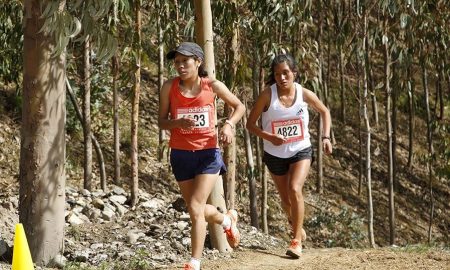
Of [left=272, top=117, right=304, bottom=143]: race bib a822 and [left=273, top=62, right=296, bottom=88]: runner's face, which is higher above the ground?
[left=273, top=62, right=296, bottom=88]: runner's face

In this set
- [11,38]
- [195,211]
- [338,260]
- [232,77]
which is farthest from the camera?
[11,38]

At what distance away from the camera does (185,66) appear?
7.06m

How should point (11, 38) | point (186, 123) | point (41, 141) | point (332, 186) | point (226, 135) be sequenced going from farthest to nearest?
1. point (332, 186)
2. point (11, 38)
3. point (41, 141)
4. point (226, 135)
5. point (186, 123)

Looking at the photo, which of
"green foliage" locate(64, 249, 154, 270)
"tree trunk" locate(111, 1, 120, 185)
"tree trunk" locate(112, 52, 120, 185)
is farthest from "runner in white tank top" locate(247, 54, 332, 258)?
"tree trunk" locate(112, 52, 120, 185)

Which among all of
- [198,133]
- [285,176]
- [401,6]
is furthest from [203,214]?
[401,6]

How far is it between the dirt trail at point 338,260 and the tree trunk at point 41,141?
133cm

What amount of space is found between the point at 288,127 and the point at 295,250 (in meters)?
1.07

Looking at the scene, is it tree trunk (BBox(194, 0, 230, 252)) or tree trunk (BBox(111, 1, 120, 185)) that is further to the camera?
tree trunk (BBox(111, 1, 120, 185))

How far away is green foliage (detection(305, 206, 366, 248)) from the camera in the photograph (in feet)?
61.1

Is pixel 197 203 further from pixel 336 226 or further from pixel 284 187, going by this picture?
pixel 336 226

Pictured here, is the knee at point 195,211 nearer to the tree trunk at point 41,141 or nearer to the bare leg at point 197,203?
the bare leg at point 197,203

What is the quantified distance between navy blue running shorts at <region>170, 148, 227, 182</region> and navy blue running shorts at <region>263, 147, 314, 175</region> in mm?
1091

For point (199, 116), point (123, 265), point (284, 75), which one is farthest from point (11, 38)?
point (199, 116)

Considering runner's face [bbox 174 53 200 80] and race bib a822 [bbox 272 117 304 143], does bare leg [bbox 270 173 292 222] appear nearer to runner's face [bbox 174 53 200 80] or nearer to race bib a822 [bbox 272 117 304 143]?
race bib a822 [bbox 272 117 304 143]
